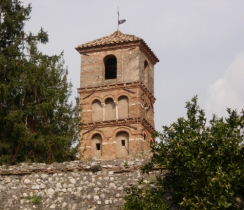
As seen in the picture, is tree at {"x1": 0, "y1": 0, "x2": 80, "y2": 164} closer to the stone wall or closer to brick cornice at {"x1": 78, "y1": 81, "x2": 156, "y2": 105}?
the stone wall

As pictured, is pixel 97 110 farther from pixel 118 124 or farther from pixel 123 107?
pixel 118 124

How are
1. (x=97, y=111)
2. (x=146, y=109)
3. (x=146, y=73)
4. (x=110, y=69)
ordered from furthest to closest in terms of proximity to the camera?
(x=146, y=73)
(x=110, y=69)
(x=146, y=109)
(x=97, y=111)

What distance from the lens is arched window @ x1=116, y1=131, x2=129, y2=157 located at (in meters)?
36.0

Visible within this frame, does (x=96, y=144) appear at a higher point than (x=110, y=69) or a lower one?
lower

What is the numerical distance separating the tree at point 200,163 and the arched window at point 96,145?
21176 millimetres

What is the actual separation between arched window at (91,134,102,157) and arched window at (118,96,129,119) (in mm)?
1902

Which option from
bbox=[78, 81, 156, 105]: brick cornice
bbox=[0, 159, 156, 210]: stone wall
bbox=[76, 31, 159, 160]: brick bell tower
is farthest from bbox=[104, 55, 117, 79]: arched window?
bbox=[0, 159, 156, 210]: stone wall

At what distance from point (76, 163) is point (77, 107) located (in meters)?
7.97

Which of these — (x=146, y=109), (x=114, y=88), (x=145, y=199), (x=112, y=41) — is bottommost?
(x=145, y=199)

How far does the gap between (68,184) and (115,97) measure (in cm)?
2076

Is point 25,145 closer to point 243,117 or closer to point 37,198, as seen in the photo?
point 37,198

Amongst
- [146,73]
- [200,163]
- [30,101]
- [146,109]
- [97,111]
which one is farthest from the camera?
[146,73]

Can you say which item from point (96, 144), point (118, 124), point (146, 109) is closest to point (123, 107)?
point (118, 124)

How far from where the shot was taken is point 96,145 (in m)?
37.0
